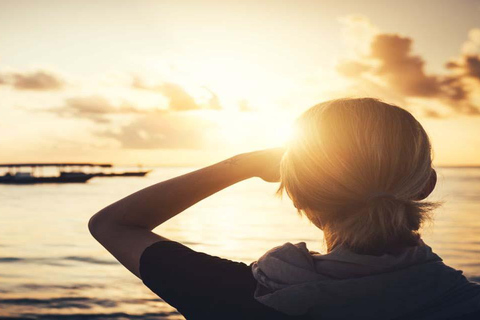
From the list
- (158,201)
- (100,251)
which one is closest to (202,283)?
(158,201)

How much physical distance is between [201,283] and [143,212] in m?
0.26

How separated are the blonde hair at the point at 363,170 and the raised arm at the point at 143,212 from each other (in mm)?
268

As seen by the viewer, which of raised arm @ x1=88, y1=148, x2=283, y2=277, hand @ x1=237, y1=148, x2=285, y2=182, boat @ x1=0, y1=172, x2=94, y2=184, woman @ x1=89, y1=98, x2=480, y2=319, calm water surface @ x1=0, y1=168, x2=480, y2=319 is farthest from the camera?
boat @ x1=0, y1=172, x2=94, y2=184

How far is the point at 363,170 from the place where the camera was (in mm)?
1107

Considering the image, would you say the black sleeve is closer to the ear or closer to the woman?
the woman

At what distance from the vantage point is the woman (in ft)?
3.53

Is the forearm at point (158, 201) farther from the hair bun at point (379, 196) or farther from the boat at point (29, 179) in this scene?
the boat at point (29, 179)

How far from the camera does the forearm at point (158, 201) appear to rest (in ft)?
4.19

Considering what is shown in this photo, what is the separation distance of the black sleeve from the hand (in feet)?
1.03

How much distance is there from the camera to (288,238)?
20484 mm

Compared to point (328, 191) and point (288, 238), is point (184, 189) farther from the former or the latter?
point (288, 238)

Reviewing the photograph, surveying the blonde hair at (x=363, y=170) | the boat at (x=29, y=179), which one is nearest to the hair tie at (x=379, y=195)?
the blonde hair at (x=363, y=170)

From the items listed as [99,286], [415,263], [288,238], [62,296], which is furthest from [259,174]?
[288,238]

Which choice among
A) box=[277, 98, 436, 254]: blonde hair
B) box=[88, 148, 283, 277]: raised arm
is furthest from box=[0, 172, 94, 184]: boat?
box=[277, 98, 436, 254]: blonde hair
